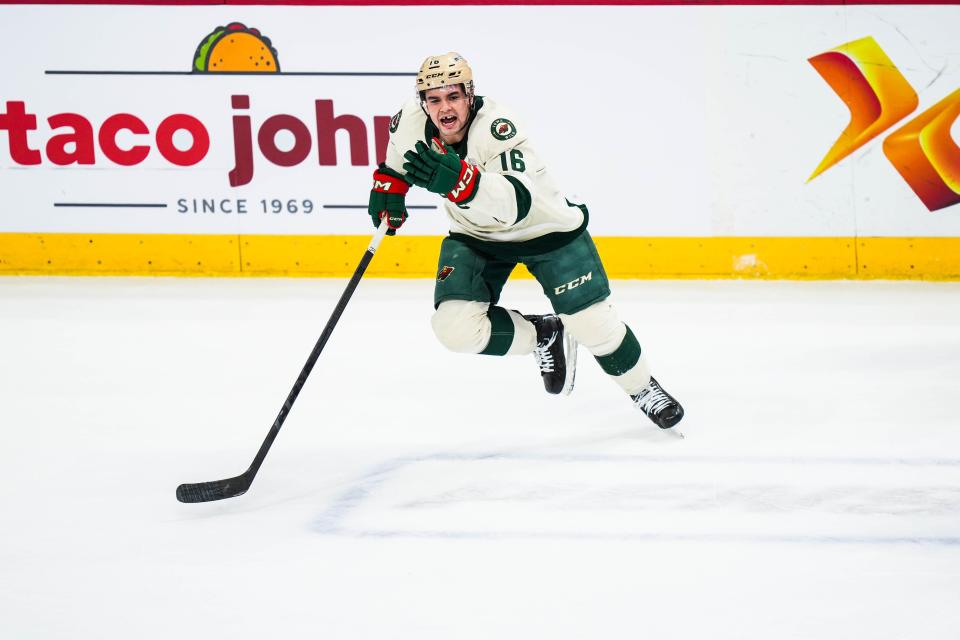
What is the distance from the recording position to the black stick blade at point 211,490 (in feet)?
8.50

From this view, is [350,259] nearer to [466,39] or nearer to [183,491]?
[466,39]

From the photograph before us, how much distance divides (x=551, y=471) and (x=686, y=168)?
3.10 meters

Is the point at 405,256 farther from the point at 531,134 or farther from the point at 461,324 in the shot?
the point at 461,324

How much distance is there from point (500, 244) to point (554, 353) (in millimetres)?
405

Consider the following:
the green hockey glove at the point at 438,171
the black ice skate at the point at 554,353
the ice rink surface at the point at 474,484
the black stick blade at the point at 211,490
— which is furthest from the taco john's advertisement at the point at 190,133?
the black stick blade at the point at 211,490

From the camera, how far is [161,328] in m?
4.76

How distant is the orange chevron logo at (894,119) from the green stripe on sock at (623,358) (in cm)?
280

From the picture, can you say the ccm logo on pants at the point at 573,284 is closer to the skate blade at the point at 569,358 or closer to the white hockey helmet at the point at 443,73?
the skate blade at the point at 569,358

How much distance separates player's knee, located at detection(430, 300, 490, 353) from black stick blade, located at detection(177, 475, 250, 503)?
0.76 meters

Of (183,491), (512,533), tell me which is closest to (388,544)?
(512,533)

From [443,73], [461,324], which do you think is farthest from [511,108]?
[443,73]

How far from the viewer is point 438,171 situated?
2.69m

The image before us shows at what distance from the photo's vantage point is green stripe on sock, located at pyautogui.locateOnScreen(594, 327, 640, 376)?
3174mm

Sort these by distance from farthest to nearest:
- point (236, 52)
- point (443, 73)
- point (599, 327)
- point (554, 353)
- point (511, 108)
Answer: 1. point (236, 52)
2. point (511, 108)
3. point (554, 353)
4. point (599, 327)
5. point (443, 73)
